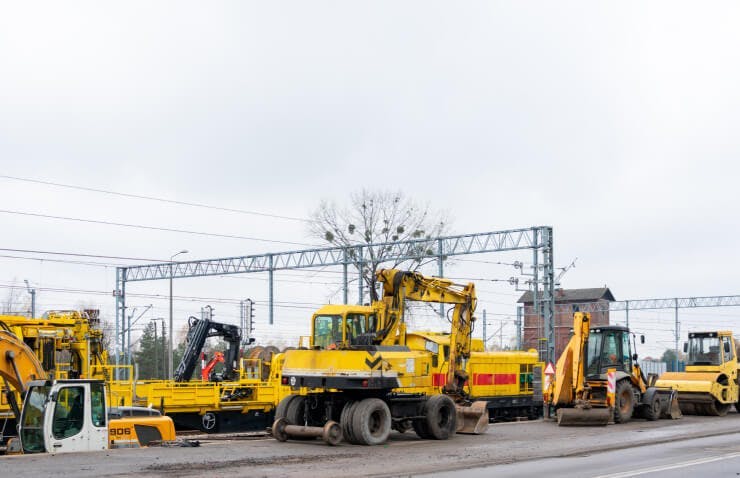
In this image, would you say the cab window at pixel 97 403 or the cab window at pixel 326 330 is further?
the cab window at pixel 326 330

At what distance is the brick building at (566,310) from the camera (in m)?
85.2

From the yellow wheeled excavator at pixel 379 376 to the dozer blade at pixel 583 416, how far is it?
327cm

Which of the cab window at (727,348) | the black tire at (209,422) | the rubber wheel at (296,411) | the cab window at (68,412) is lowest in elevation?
the black tire at (209,422)

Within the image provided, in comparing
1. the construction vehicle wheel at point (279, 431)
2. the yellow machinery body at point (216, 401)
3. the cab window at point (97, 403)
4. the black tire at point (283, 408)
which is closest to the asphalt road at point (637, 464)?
the construction vehicle wheel at point (279, 431)

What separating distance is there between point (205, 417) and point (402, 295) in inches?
345

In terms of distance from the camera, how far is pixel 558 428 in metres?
25.8

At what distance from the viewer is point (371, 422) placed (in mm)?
21172

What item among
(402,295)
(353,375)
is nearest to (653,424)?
(402,295)

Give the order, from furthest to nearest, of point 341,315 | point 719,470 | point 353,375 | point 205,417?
point 205,417, point 341,315, point 353,375, point 719,470

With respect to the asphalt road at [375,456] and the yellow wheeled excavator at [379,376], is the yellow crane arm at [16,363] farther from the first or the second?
the yellow wheeled excavator at [379,376]

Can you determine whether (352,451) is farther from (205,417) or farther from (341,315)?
(205,417)

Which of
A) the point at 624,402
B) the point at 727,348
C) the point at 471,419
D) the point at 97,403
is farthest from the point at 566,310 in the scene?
the point at 97,403

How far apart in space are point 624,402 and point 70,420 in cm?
1637

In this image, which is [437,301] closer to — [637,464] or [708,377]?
[637,464]
